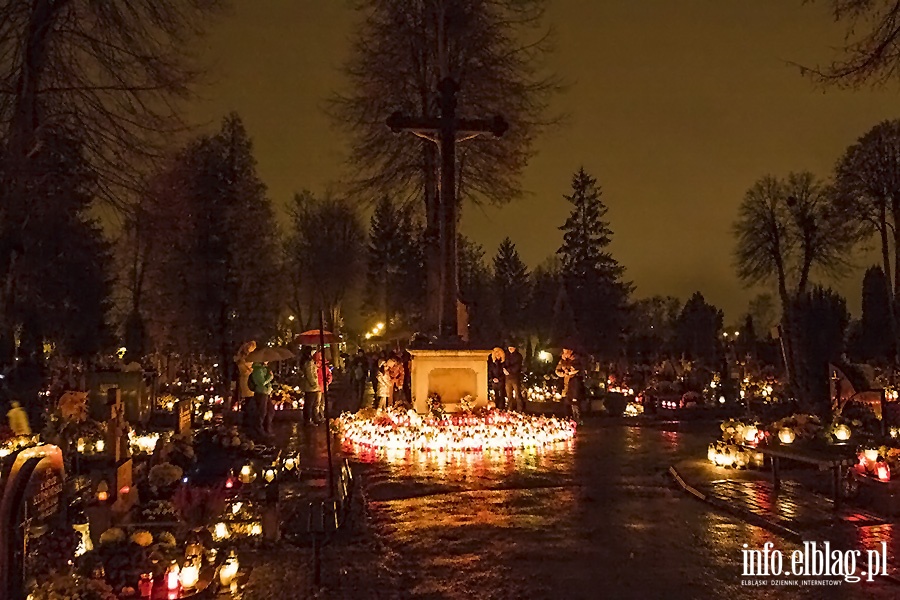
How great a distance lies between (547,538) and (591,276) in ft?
187

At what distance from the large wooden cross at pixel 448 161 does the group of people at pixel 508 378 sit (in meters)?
2.99

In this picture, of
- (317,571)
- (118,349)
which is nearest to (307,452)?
(317,571)

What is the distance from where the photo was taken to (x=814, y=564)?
25.2ft

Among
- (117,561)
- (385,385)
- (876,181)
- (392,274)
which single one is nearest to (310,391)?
(385,385)

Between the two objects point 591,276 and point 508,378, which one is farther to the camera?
point 591,276

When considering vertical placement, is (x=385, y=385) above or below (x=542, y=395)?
above

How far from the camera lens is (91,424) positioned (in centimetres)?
1507

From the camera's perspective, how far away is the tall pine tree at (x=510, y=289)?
264 ft

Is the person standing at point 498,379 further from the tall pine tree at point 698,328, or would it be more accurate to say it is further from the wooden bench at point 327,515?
the tall pine tree at point 698,328

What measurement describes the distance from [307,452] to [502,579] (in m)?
9.60

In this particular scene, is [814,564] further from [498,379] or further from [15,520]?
[498,379]

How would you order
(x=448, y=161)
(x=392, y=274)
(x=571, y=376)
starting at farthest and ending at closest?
(x=392, y=274), (x=571, y=376), (x=448, y=161)

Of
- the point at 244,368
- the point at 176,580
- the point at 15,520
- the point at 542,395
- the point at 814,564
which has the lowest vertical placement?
the point at 814,564

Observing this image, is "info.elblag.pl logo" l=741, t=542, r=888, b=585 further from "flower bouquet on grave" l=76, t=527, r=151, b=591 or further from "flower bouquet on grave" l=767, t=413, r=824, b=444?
"flower bouquet on grave" l=76, t=527, r=151, b=591
